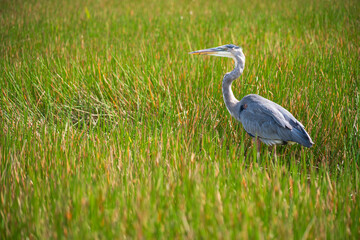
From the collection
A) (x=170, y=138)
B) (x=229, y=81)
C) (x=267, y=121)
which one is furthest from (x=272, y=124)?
(x=170, y=138)

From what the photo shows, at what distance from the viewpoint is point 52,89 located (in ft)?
12.4

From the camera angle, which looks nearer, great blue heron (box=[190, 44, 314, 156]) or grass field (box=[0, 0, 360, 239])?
grass field (box=[0, 0, 360, 239])

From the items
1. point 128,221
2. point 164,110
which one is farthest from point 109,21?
point 128,221

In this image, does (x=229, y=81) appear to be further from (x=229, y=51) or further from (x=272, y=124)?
(x=272, y=124)

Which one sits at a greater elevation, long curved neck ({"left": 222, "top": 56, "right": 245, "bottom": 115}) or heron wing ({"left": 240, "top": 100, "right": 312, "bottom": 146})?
long curved neck ({"left": 222, "top": 56, "right": 245, "bottom": 115})

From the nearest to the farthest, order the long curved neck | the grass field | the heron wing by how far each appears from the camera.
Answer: the grass field, the heron wing, the long curved neck

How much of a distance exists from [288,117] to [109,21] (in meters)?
5.63

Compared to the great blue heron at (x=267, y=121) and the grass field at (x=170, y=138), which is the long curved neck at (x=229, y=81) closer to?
the great blue heron at (x=267, y=121)

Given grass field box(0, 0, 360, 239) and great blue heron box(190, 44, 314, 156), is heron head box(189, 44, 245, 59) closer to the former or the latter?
great blue heron box(190, 44, 314, 156)

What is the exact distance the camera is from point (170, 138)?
259 centimetres

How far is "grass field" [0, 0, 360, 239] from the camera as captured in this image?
64.3 inches

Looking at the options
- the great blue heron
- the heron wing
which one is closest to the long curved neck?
the great blue heron

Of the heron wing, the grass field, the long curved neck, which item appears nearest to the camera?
the grass field

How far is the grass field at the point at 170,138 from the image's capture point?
163cm
